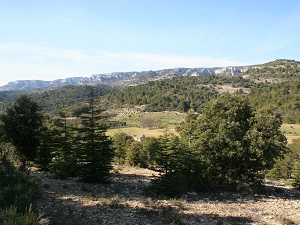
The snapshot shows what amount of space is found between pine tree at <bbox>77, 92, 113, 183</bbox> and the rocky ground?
0.85 m

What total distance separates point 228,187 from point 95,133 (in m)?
13.4

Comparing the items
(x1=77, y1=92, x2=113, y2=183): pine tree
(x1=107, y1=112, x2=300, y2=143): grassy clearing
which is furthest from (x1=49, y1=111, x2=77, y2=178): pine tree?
(x1=107, y1=112, x2=300, y2=143): grassy clearing

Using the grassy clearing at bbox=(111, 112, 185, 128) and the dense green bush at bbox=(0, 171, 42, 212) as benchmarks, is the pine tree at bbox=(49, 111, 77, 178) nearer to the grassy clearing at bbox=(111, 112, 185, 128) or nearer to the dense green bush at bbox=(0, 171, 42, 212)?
the dense green bush at bbox=(0, 171, 42, 212)

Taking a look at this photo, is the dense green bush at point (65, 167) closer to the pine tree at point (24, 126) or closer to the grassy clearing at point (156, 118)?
the pine tree at point (24, 126)

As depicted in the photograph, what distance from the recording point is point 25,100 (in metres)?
25.3

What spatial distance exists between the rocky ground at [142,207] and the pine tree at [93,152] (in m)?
0.85

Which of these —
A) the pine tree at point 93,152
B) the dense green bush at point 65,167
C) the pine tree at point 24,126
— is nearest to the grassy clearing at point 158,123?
the pine tree at point 24,126

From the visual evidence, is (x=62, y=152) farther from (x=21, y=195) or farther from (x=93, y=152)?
(x=21, y=195)

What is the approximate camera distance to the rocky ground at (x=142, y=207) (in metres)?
14.3

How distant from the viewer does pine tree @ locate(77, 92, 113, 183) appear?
21641 mm

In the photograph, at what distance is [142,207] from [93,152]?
22.5 ft

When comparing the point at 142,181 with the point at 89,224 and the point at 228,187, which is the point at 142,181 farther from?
the point at 89,224

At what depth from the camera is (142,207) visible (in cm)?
1678

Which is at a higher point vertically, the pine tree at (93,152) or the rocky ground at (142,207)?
the pine tree at (93,152)
